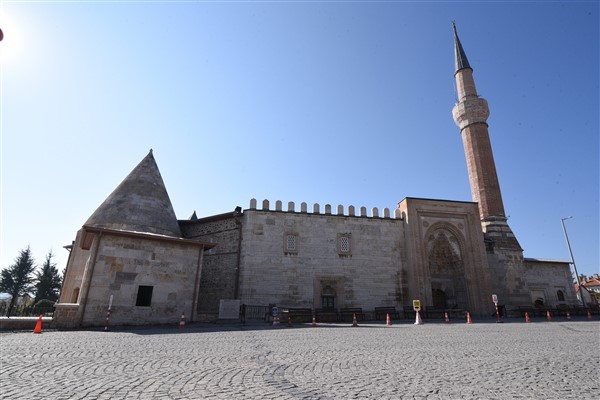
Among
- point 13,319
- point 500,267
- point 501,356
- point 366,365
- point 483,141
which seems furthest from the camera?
point 483,141

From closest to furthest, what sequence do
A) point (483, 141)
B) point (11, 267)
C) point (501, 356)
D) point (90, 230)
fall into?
point (501, 356)
point (90, 230)
point (483, 141)
point (11, 267)

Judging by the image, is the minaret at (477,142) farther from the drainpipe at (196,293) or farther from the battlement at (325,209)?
the drainpipe at (196,293)

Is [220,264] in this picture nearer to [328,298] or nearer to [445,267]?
[328,298]

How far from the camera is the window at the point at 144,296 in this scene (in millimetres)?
12500

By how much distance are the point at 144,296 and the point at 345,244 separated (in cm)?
1165

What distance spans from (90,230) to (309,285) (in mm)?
11455

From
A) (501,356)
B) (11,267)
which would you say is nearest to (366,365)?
(501,356)

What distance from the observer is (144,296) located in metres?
12.6

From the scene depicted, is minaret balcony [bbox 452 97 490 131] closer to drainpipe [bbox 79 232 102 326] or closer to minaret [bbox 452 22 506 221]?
minaret [bbox 452 22 506 221]

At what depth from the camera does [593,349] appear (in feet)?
21.9

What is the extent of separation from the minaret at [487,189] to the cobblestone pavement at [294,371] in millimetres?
16560

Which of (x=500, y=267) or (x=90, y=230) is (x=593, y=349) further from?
(x=500, y=267)

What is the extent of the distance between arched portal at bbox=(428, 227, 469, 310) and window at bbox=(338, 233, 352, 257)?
5.97 m

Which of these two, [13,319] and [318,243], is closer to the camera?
[13,319]
